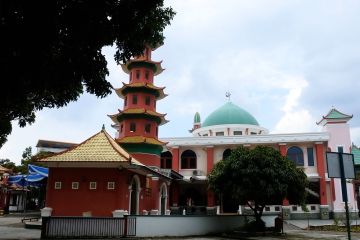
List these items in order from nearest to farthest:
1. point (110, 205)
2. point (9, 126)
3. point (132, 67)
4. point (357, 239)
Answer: point (9, 126) < point (357, 239) < point (110, 205) < point (132, 67)

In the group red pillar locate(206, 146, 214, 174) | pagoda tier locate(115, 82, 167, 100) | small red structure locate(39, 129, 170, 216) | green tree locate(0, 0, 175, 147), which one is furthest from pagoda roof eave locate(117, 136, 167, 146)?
green tree locate(0, 0, 175, 147)

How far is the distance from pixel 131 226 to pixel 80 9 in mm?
13243

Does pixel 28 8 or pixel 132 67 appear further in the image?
pixel 132 67

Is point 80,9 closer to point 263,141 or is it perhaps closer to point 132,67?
point 132,67

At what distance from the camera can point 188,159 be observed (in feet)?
139

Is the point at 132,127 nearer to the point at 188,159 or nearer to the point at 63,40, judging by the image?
the point at 188,159

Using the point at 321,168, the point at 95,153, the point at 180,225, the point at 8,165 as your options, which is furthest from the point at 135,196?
the point at 8,165

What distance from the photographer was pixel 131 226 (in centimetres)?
1841

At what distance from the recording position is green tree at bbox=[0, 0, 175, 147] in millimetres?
6875

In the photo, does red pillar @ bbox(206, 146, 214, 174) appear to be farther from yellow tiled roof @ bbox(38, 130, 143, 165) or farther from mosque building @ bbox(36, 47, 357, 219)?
yellow tiled roof @ bbox(38, 130, 143, 165)

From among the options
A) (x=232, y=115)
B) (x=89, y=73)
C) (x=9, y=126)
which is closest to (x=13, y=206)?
(x=232, y=115)

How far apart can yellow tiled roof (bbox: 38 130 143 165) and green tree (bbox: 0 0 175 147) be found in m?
13.1

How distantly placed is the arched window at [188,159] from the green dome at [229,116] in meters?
6.01

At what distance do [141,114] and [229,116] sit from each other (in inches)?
706
